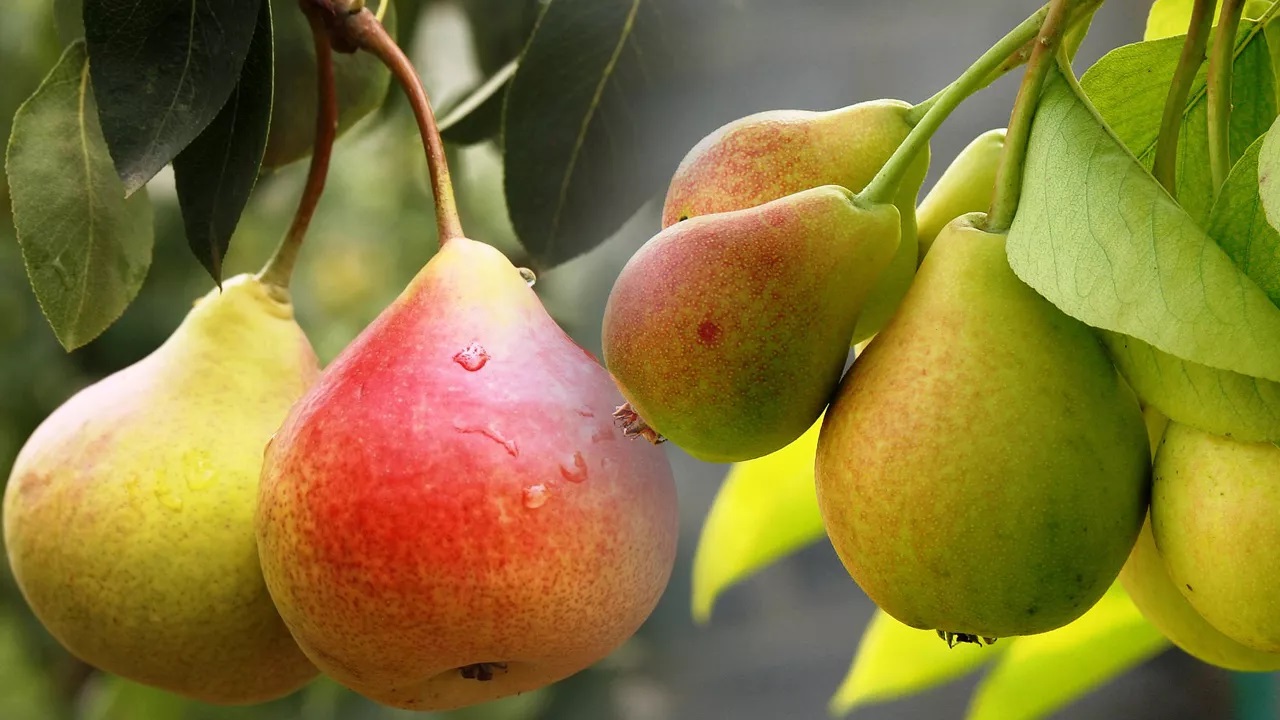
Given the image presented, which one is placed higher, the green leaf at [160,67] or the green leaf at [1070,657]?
the green leaf at [160,67]

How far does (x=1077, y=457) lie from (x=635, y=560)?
0.19 metres

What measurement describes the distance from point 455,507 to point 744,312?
5.5 inches

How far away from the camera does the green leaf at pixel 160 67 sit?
0.47 meters

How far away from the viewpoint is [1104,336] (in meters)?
0.35

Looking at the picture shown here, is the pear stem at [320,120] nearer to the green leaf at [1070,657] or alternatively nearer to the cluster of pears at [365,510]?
the cluster of pears at [365,510]

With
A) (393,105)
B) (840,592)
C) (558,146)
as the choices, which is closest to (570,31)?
(558,146)

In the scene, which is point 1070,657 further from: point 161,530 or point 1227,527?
point 161,530

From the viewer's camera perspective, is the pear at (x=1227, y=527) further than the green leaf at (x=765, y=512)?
No

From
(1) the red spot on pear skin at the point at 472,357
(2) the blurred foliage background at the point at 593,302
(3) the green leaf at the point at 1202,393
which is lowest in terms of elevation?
(2) the blurred foliage background at the point at 593,302

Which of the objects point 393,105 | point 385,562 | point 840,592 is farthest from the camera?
point 840,592

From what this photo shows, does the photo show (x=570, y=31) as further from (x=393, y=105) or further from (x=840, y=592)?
(x=840, y=592)

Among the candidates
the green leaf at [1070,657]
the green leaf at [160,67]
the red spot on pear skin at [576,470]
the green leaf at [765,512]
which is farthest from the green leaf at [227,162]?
the green leaf at [1070,657]

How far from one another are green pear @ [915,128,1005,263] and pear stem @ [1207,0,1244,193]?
→ 7cm

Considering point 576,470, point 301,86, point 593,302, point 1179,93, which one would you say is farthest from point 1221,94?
point 593,302
